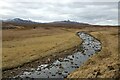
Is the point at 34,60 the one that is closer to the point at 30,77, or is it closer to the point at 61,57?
the point at 61,57

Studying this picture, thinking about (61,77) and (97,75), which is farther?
(61,77)

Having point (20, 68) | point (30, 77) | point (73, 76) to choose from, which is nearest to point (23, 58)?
point (20, 68)

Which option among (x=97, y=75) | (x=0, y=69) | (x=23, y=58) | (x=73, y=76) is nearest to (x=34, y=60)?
(x=23, y=58)

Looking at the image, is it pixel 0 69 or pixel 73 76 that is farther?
pixel 0 69

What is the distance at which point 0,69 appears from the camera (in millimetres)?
32625

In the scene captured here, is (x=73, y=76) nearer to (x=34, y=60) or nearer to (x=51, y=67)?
(x=51, y=67)

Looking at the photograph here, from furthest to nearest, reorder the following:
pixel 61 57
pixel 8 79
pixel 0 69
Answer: pixel 61 57 → pixel 0 69 → pixel 8 79

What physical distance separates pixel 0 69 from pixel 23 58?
7.35 metres

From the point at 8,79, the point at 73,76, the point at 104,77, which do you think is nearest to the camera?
the point at 104,77

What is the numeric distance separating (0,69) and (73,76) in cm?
1133

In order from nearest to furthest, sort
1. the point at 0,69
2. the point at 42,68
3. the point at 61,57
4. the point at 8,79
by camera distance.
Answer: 1. the point at 8,79
2. the point at 0,69
3. the point at 42,68
4. the point at 61,57

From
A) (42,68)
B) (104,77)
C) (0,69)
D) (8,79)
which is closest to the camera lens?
(104,77)

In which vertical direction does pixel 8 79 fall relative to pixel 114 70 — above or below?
below

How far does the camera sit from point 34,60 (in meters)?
39.9
